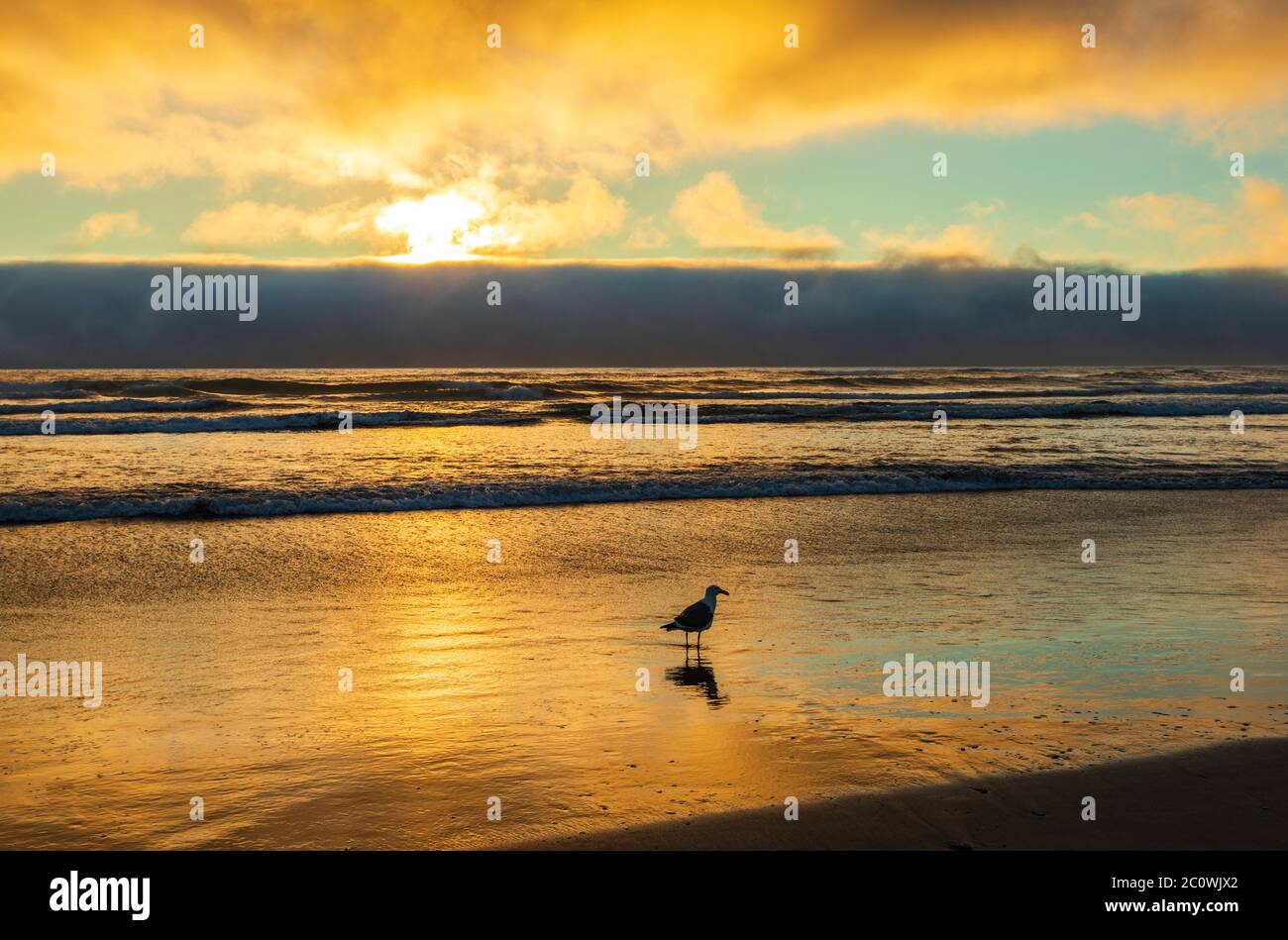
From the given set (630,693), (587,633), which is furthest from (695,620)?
(630,693)

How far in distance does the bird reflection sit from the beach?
30 millimetres

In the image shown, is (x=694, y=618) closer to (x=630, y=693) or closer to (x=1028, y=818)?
(x=630, y=693)

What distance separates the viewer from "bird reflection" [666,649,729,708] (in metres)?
7.11

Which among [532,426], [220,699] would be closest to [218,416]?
[532,426]

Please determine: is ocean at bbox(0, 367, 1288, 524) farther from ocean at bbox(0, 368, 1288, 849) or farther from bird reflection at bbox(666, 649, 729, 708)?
bird reflection at bbox(666, 649, 729, 708)

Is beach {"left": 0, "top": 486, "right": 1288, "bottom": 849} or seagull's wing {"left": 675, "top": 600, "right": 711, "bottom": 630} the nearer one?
beach {"left": 0, "top": 486, "right": 1288, "bottom": 849}

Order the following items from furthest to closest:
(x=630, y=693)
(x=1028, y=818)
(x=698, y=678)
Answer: (x=698, y=678) < (x=630, y=693) < (x=1028, y=818)

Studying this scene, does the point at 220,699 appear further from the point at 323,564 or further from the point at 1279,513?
the point at 1279,513

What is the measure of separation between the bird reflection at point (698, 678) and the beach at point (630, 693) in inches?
1.2

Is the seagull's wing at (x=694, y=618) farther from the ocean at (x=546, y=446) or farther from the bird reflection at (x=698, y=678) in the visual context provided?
the ocean at (x=546, y=446)

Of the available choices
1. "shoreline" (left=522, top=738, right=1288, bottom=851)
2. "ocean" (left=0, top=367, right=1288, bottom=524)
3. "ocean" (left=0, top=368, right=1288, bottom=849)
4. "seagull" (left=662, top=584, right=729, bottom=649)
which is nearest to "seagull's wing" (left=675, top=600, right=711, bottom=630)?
"seagull" (left=662, top=584, right=729, bottom=649)

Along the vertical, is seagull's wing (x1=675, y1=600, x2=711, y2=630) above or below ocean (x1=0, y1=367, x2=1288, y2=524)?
below

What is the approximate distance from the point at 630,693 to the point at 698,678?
2.14 feet

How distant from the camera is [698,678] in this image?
7.61 metres
